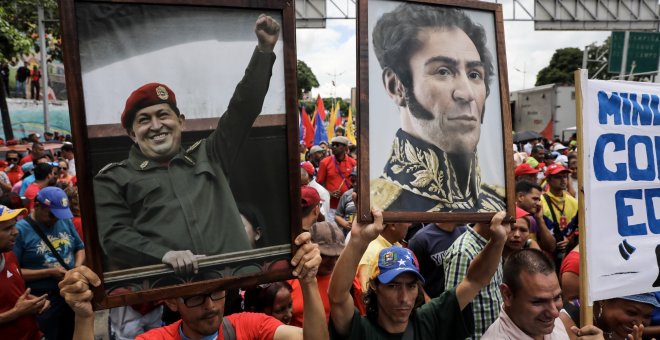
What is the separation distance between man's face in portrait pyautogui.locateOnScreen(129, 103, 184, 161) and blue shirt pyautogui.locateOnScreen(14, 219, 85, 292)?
2.90 metres

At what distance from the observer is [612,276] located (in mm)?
2609

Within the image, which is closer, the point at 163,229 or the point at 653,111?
the point at 163,229

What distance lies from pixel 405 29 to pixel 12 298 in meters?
3.25

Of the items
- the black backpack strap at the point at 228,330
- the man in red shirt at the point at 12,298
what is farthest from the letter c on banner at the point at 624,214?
the man in red shirt at the point at 12,298

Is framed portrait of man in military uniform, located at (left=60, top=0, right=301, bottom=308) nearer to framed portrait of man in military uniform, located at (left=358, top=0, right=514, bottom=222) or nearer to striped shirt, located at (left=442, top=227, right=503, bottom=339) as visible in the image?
framed portrait of man in military uniform, located at (left=358, top=0, right=514, bottom=222)

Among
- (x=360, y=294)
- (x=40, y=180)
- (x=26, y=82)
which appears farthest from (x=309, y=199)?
(x=26, y=82)

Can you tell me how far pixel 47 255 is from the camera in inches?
165

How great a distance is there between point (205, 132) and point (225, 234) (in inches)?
15.7

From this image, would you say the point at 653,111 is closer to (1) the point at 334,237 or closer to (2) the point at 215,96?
(1) the point at 334,237

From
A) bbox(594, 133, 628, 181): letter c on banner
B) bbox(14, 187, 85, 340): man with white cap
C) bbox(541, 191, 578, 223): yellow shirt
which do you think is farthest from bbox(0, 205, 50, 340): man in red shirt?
bbox(541, 191, 578, 223): yellow shirt

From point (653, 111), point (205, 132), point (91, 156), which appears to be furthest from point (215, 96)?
point (653, 111)

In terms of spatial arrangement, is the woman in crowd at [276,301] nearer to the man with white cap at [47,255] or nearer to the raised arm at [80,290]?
the raised arm at [80,290]

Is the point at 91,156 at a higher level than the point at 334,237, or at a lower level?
higher

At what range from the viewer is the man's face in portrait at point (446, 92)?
240cm
